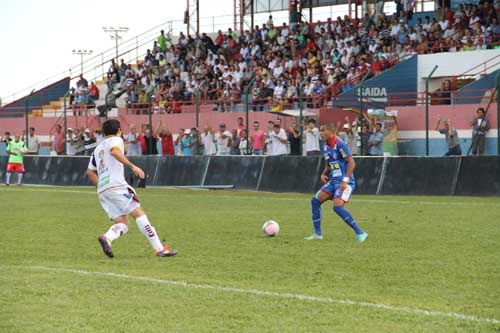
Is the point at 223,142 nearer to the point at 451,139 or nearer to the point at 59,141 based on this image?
the point at 451,139

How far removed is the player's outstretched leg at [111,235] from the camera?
11.7 metres

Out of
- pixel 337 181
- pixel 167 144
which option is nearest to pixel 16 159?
pixel 167 144

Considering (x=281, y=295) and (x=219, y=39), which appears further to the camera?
(x=219, y=39)

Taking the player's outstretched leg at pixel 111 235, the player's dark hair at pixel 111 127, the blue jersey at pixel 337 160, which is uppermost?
the player's dark hair at pixel 111 127

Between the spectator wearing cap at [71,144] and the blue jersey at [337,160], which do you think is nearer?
the blue jersey at [337,160]

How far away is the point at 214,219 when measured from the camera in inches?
695

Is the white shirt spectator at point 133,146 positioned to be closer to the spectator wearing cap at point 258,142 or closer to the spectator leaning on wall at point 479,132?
the spectator wearing cap at point 258,142

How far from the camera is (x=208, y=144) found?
30.5 meters

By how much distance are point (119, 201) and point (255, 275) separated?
2.51 metres

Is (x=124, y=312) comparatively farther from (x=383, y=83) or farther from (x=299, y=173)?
(x=383, y=83)

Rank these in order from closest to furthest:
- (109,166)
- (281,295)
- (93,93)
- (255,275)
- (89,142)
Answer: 1. (281,295)
2. (255,275)
3. (109,166)
4. (89,142)
5. (93,93)

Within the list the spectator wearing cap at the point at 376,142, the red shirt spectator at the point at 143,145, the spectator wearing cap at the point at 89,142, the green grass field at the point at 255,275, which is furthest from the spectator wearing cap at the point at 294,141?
the green grass field at the point at 255,275

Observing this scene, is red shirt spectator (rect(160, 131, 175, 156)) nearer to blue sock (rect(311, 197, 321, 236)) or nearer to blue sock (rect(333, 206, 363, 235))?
blue sock (rect(311, 197, 321, 236))

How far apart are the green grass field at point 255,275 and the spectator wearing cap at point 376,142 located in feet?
28.2
